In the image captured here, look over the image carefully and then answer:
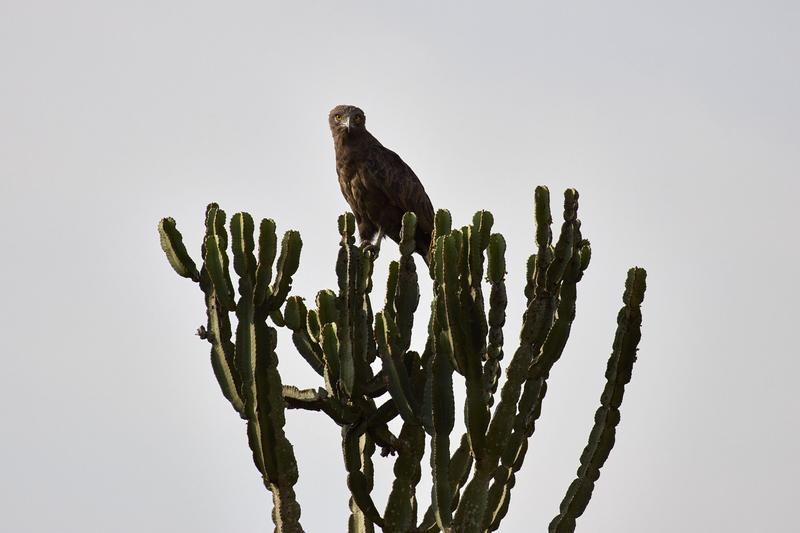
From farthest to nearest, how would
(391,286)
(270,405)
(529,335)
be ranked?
(391,286) → (270,405) → (529,335)

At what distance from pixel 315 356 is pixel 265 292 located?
0.74 m

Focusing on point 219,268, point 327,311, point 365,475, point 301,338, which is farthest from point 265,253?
point 365,475

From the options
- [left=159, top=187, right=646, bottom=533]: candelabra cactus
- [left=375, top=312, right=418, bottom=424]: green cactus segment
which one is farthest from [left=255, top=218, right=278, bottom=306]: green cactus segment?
[left=375, top=312, right=418, bottom=424]: green cactus segment

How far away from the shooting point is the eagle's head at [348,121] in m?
11.6

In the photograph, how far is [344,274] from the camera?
735 cm

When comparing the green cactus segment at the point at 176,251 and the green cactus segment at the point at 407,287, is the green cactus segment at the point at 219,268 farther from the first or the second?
the green cactus segment at the point at 407,287

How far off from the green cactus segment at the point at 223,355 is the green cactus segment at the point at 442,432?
110 cm

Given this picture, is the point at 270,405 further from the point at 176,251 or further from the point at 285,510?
the point at 176,251

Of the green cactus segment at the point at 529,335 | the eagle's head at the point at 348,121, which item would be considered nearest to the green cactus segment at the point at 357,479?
the green cactus segment at the point at 529,335

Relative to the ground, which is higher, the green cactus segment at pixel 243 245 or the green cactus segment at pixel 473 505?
the green cactus segment at pixel 243 245

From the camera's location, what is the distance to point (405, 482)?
7.27 m

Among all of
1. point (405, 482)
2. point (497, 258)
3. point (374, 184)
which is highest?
point (374, 184)

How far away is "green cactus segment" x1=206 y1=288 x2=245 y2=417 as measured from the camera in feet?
23.5

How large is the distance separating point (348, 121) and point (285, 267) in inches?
182
